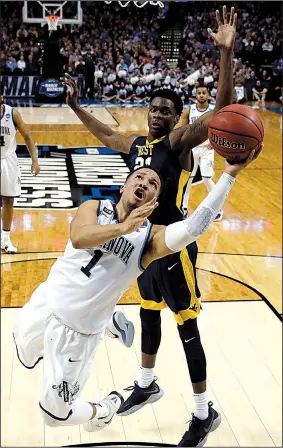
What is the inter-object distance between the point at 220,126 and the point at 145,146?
25.0 inches

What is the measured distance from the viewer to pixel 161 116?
3.27 m

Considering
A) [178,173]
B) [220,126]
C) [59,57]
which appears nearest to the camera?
[220,126]

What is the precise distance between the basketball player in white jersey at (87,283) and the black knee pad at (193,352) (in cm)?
60

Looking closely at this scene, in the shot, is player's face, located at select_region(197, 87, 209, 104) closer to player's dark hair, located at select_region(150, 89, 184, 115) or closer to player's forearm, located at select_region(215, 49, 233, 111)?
player's dark hair, located at select_region(150, 89, 184, 115)

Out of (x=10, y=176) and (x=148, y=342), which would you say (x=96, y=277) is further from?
(x=10, y=176)

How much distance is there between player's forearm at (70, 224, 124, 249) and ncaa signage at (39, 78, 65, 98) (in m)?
8.09

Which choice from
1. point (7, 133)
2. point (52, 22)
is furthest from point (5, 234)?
point (52, 22)

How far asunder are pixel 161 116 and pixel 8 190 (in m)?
2.99

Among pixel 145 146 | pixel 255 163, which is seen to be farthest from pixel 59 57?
pixel 145 146

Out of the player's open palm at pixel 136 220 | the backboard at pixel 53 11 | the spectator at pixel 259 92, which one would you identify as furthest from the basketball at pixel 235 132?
the spectator at pixel 259 92

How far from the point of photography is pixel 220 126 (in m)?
2.82

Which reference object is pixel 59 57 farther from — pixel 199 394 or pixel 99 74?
pixel 199 394

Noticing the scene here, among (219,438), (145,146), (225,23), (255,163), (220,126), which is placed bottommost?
(255,163)

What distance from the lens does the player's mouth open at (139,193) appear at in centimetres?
267
